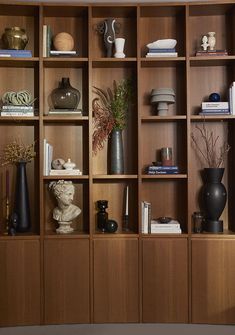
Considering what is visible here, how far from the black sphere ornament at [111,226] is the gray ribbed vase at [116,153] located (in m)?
0.42

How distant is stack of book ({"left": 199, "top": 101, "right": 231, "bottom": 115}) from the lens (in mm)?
3162

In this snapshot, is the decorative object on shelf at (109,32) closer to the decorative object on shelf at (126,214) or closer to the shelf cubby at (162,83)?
the shelf cubby at (162,83)

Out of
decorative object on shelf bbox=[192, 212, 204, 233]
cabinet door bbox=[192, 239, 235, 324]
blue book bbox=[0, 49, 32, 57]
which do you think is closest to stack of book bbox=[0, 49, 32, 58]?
blue book bbox=[0, 49, 32, 57]

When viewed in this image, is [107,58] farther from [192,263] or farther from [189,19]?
[192,263]

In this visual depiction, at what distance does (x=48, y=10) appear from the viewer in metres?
3.20

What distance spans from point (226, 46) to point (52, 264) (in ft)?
7.78

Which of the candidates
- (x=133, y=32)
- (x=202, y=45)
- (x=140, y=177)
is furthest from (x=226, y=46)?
(x=140, y=177)

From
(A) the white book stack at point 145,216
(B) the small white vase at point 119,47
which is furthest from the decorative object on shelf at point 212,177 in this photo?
(B) the small white vase at point 119,47

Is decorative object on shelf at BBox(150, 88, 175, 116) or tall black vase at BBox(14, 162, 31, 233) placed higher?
decorative object on shelf at BBox(150, 88, 175, 116)

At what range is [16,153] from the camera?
3.25m

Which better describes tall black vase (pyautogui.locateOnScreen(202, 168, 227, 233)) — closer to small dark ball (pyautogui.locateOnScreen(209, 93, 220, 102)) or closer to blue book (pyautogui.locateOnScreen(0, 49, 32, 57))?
small dark ball (pyautogui.locateOnScreen(209, 93, 220, 102))

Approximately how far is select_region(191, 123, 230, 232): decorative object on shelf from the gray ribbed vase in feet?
2.13

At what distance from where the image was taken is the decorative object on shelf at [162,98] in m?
3.20

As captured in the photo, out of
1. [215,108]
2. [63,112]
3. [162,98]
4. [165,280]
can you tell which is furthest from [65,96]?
[165,280]
